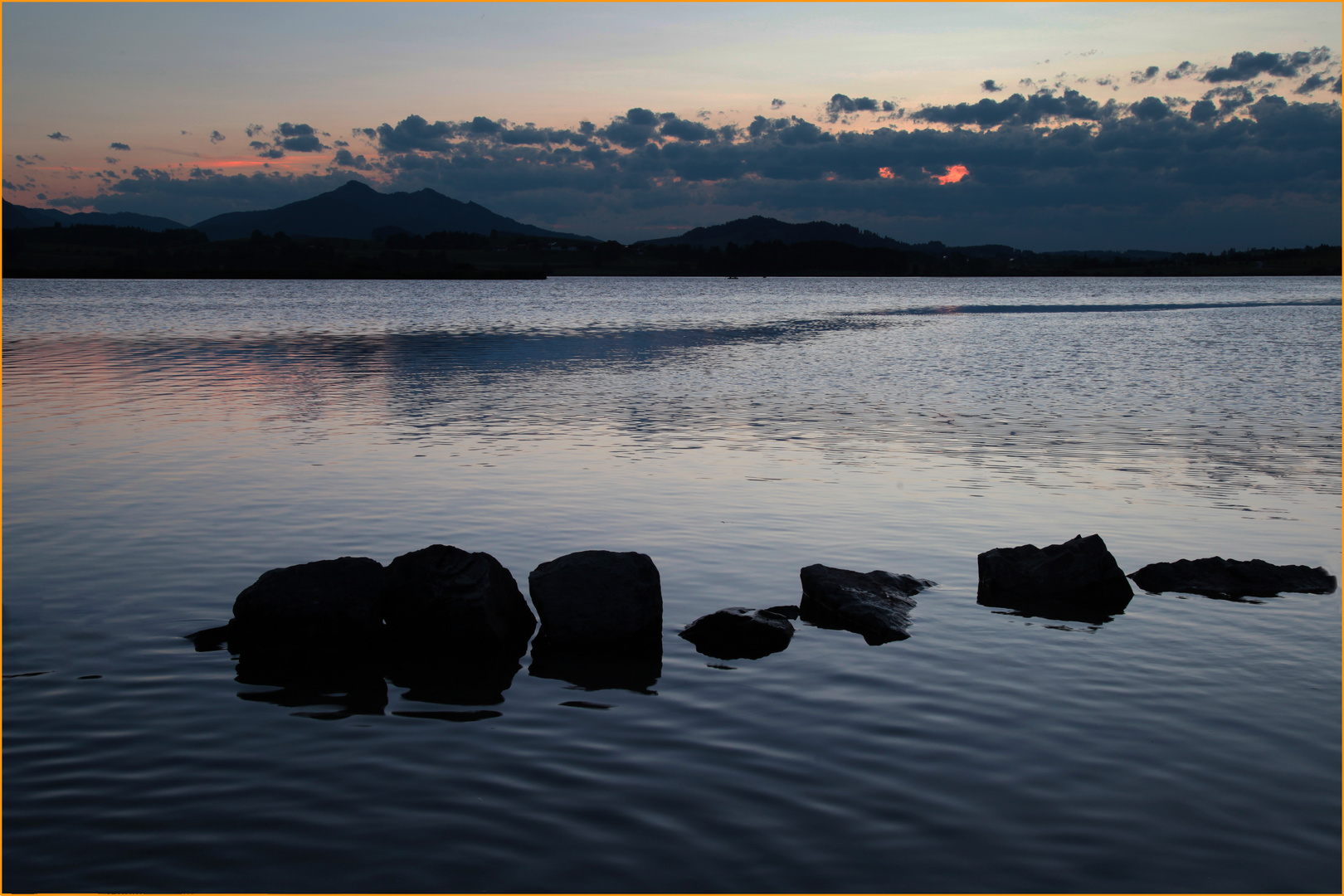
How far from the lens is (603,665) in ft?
36.2

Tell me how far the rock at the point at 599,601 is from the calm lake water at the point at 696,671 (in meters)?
0.67

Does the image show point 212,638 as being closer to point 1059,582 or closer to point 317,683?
point 317,683

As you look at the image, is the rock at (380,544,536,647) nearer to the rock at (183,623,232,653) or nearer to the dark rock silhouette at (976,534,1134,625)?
the rock at (183,623,232,653)

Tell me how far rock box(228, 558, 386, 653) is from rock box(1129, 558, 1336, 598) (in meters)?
10.3

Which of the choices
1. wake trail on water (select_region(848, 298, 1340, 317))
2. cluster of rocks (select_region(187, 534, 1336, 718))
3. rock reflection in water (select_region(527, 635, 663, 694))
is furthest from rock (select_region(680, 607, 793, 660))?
wake trail on water (select_region(848, 298, 1340, 317))

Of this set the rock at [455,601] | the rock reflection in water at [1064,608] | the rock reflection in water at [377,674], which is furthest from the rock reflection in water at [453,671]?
the rock reflection in water at [1064,608]

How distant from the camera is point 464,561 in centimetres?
1188

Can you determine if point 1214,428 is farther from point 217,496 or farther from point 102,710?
point 102,710

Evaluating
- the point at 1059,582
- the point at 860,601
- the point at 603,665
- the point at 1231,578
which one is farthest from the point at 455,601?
the point at 1231,578

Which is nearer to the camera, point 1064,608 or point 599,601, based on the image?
point 599,601

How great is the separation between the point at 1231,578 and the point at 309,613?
11844 mm

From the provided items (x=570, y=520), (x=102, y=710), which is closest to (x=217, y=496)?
(x=570, y=520)

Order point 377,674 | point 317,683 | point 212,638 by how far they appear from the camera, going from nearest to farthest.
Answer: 1. point 317,683
2. point 377,674
3. point 212,638

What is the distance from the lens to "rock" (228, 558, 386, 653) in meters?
11.2
